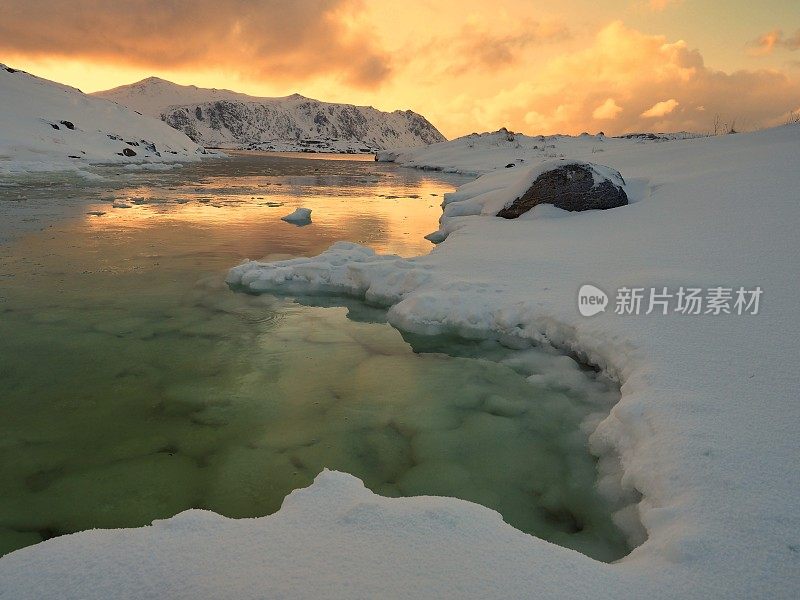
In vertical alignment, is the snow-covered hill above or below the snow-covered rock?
above

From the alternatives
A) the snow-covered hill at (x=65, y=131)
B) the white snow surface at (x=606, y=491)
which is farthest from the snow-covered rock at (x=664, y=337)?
the snow-covered hill at (x=65, y=131)

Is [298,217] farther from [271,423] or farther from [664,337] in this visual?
[664,337]

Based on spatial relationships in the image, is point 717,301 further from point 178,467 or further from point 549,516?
point 178,467

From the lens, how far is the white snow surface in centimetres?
146

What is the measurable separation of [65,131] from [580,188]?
116 feet

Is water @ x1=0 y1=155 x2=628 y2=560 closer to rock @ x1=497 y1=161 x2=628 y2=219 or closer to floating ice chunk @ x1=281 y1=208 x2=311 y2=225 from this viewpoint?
floating ice chunk @ x1=281 y1=208 x2=311 y2=225

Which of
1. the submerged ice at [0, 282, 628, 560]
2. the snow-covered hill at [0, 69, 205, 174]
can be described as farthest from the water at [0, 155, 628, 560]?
the snow-covered hill at [0, 69, 205, 174]

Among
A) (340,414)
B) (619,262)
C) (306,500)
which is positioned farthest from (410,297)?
(306,500)

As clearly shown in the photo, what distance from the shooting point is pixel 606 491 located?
2.50 meters

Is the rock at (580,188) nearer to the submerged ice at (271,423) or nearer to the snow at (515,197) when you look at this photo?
the snow at (515,197)

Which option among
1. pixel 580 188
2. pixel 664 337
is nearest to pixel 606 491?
pixel 664 337

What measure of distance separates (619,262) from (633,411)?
323 centimetres

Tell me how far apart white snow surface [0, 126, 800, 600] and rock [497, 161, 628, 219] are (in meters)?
3.29

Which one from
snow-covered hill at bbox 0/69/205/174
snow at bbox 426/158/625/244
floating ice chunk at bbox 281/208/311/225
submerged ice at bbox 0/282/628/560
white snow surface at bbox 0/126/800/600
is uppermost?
snow-covered hill at bbox 0/69/205/174
